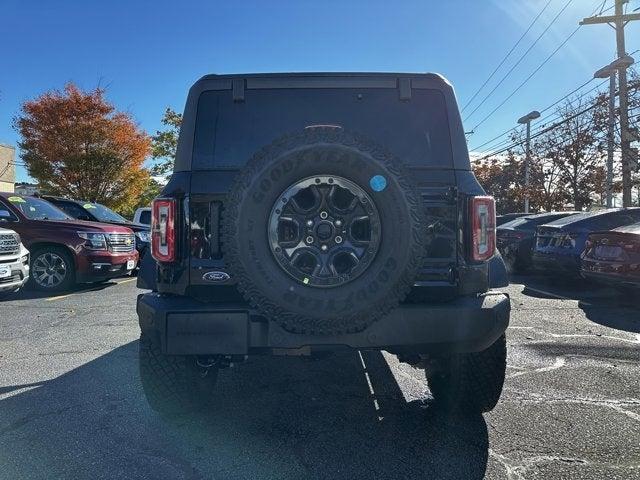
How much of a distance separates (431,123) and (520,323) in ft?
13.7

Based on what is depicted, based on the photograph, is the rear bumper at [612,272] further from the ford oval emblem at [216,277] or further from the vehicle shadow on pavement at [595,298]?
the ford oval emblem at [216,277]

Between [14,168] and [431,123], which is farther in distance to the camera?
[14,168]

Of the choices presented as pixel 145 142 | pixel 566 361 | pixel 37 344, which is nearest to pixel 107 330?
pixel 37 344

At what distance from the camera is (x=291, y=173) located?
2469 mm

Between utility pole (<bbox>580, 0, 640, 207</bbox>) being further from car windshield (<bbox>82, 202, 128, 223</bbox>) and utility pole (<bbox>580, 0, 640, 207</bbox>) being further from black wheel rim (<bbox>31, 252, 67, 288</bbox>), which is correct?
black wheel rim (<bbox>31, 252, 67, 288</bbox>)

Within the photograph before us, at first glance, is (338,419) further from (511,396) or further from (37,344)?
(37,344)

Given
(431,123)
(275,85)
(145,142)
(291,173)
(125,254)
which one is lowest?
(125,254)

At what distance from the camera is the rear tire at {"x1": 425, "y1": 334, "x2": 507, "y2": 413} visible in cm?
309

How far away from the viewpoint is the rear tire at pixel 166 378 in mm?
3035

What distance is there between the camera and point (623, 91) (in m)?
18.3

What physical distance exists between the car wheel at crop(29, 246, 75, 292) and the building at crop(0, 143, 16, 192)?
3459 centimetres

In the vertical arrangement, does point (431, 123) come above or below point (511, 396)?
above

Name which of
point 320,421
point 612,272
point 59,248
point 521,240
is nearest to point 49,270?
point 59,248

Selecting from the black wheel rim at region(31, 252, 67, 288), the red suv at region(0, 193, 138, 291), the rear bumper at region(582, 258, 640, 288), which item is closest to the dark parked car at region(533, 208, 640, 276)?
the rear bumper at region(582, 258, 640, 288)
